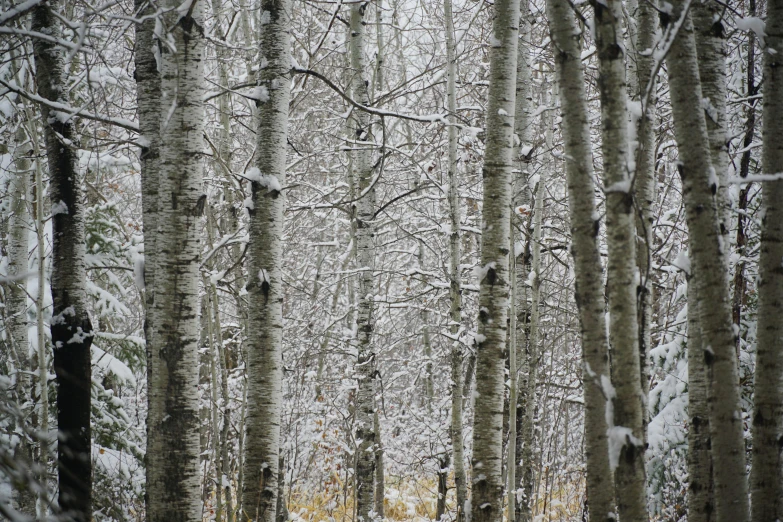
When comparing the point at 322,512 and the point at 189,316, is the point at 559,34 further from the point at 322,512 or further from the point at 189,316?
the point at 322,512

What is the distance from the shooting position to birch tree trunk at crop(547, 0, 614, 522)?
263 centimetres

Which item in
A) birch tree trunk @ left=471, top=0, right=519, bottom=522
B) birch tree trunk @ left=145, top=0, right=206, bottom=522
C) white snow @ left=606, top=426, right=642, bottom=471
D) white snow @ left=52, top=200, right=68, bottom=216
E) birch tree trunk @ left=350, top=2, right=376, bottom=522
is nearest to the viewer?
white snow @ left=606, top=426, right=642, bottom=471

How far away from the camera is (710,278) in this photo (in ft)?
8.77

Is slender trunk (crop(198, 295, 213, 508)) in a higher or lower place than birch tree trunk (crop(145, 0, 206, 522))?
lower

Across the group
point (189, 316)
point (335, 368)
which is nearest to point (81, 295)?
point (189, 316)

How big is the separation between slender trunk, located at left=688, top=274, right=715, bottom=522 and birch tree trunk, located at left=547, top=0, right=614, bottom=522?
968 millimetres

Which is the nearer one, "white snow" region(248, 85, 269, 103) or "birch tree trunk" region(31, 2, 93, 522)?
"white snow" region(248, 85, 269, 103)

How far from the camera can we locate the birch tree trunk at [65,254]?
433 cm

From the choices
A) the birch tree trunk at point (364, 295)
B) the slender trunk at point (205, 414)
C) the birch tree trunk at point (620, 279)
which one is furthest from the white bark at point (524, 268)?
the slender trunk at point (205, 414)

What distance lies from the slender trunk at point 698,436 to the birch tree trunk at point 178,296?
9.61 ft

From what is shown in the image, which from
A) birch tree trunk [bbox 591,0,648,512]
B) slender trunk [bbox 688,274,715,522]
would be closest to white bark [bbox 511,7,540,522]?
slender trunk [bbox 688,274,715,522]

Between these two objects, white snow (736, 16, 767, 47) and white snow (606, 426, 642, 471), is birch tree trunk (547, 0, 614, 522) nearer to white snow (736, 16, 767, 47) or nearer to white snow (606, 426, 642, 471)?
white snow (606, 426, 642, 471)

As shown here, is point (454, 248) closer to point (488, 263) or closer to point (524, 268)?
point (524, 268)

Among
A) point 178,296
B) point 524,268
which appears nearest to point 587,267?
point 178,296
